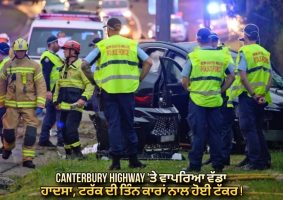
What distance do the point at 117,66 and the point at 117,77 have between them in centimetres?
13

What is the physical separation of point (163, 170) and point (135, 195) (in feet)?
5.61

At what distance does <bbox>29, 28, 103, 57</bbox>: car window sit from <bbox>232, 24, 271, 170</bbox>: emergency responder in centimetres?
888

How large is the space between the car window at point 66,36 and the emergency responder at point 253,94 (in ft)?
29.1

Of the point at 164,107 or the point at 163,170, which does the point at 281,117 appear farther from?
the point at 163,170

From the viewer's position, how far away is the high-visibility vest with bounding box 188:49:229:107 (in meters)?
9.98

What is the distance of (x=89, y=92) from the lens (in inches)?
481

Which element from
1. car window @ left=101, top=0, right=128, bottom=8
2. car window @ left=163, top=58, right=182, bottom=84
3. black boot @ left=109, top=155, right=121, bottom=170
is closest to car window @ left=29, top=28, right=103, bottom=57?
car window @ left=163, top=58, right=182, bottom=84

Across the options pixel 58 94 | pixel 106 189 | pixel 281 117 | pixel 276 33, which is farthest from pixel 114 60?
pixel 276 33

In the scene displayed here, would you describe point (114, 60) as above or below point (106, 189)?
above

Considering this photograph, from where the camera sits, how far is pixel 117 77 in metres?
10.0

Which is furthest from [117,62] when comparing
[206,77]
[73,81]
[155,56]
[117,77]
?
[155,56]

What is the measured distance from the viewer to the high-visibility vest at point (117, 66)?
1002 cm

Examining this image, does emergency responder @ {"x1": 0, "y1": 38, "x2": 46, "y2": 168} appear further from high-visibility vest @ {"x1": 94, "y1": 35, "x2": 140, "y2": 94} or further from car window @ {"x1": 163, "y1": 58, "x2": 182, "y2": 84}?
car window @ {"x1": 163, "y1": 58, "x2": 182, "y2": 84}

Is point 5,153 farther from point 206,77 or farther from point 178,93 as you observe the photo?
point 206,77
